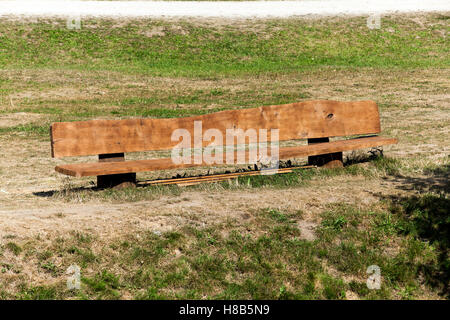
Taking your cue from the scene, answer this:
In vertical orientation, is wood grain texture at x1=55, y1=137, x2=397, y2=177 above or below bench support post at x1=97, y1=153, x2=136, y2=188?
above

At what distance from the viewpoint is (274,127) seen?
8508mm

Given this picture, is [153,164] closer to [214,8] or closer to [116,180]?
[116,180]

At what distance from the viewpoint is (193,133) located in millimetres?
7957

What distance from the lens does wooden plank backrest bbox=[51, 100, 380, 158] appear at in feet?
24.2

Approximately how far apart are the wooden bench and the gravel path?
79.9 feet

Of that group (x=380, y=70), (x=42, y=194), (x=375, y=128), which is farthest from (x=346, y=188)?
(x=380, y=70)

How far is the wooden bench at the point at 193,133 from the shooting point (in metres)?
7.28

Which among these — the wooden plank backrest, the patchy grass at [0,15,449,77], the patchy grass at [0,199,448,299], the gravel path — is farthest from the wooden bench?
the gravel path

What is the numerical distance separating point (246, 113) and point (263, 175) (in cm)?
99

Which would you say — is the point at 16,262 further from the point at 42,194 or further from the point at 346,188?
the point at 346,188

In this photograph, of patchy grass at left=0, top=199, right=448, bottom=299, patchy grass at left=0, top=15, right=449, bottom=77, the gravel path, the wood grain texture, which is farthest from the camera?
the gravel path

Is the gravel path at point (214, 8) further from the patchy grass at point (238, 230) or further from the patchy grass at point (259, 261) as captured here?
the patchy grass at point (259, 261)

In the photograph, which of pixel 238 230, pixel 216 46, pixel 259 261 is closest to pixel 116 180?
pixel 238 230

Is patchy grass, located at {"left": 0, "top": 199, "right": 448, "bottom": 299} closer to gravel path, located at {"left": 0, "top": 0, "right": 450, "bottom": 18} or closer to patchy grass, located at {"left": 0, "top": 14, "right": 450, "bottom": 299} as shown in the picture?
patchy grass, located at {"left": 0, "top": 14, "right": 450, "bottom": 299}
